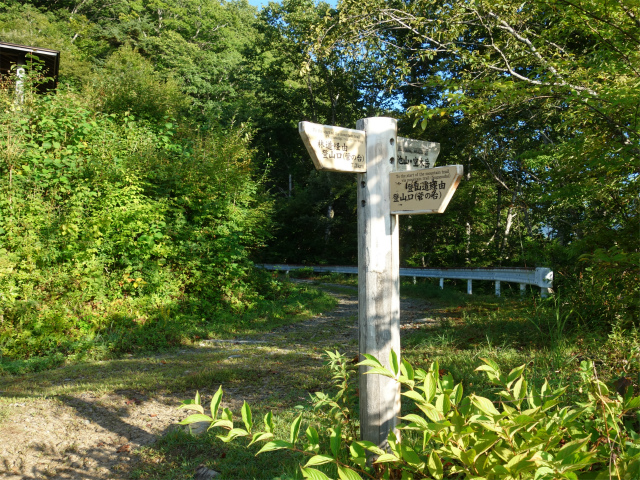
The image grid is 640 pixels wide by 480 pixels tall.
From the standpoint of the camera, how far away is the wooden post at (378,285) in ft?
9.74

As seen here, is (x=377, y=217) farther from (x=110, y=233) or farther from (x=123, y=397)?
(x=110, y=233)

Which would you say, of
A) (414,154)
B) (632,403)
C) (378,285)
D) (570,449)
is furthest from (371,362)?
(414,154)

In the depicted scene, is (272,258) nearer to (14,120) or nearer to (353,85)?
(353,85)

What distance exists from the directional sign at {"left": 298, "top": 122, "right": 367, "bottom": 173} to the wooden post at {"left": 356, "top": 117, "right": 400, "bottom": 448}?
0.07m

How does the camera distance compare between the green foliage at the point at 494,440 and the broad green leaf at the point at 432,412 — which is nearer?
the green foliage at the point at 494,440

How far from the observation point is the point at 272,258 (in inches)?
1193

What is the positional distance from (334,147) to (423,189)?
63 cm

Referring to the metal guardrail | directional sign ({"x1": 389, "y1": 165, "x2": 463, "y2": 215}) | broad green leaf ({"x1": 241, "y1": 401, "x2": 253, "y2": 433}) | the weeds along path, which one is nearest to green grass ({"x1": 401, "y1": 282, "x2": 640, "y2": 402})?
the metal guardrail

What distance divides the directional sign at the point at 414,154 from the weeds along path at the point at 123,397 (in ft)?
8.39

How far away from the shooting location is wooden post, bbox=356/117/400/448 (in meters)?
2.97

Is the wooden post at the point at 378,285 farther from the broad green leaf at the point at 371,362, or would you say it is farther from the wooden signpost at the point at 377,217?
the broad green leaf at the point at 371,362

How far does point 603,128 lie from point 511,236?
15.2 metres

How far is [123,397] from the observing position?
4.78m

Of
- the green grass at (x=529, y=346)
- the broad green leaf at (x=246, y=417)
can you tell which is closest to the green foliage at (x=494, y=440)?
the broad green leaf at (x=246, y=417)
